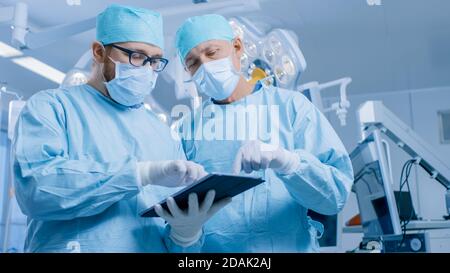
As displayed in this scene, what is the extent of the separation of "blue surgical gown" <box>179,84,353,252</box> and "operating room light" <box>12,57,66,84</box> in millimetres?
451

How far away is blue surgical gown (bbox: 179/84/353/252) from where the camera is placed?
121 cm

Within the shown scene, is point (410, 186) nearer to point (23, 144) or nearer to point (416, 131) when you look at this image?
point (416, 131)

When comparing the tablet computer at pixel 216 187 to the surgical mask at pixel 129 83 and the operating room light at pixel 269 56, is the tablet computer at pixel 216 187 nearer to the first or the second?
the surgical mask at pixel 129 83

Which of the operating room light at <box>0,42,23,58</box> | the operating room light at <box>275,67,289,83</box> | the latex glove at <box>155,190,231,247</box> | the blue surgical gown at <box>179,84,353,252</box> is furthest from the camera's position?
the operating room light at <box>275,67,289,83</box>

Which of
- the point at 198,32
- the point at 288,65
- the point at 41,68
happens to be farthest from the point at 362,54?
the point at 41,68

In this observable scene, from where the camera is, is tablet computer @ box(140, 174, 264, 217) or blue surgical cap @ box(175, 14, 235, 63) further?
blue surgical cap @ box(175, 14, 235, 63)

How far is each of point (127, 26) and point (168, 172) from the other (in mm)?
462

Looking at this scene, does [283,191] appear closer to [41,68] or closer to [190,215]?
[190,215]

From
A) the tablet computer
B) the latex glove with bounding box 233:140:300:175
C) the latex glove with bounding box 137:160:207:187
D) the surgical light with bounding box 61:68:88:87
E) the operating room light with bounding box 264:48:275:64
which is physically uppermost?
the operating room light with bounding box 264:48:275:64

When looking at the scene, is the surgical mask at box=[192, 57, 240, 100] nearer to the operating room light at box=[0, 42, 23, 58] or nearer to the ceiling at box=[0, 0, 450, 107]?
the ceiling at box=[0, 0, 450, 107]

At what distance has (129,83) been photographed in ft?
4.19

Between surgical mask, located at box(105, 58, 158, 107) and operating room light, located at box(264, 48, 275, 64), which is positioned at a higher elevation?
operating room light, located at box(264, 48, 275, 64)

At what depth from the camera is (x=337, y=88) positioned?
141cm

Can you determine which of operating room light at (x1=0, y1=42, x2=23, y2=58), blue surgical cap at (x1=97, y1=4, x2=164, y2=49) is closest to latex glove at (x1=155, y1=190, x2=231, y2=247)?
blue surgical cap at (x1=97, y1=4, x2=164, y2=49)
